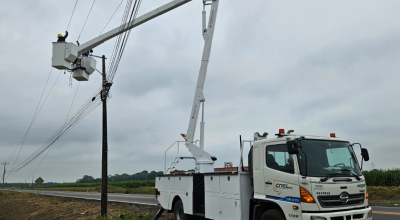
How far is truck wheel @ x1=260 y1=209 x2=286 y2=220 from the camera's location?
23.5ft

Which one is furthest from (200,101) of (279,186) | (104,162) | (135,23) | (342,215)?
(342,215)

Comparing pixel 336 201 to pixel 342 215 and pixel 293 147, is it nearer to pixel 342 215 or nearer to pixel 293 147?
pixel 342 215

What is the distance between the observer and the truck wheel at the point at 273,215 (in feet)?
23.5

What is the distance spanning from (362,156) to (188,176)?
5.43 metres

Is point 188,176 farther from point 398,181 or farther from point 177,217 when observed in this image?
point 398,181

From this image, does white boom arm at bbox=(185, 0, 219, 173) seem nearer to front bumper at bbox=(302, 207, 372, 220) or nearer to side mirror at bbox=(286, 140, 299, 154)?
side mirror at bbox=(286, 140, 299, 154)

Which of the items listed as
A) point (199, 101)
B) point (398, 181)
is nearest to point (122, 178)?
point (398, 181)

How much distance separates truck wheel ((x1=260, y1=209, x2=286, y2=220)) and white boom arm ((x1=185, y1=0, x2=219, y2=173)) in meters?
5.26

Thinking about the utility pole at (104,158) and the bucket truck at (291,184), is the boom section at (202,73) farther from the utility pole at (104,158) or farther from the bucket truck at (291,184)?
the utility pole at (104,158)

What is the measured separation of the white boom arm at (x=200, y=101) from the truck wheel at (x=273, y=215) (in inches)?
207

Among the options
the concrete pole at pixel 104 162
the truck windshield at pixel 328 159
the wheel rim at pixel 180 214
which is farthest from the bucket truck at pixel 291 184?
the concrete pole at pixel 104 162

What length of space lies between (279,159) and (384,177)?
22238mm

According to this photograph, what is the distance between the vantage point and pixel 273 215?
7.31 metres

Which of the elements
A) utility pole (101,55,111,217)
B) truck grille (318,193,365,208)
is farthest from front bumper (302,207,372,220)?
utility pole (101,55,111,217)
